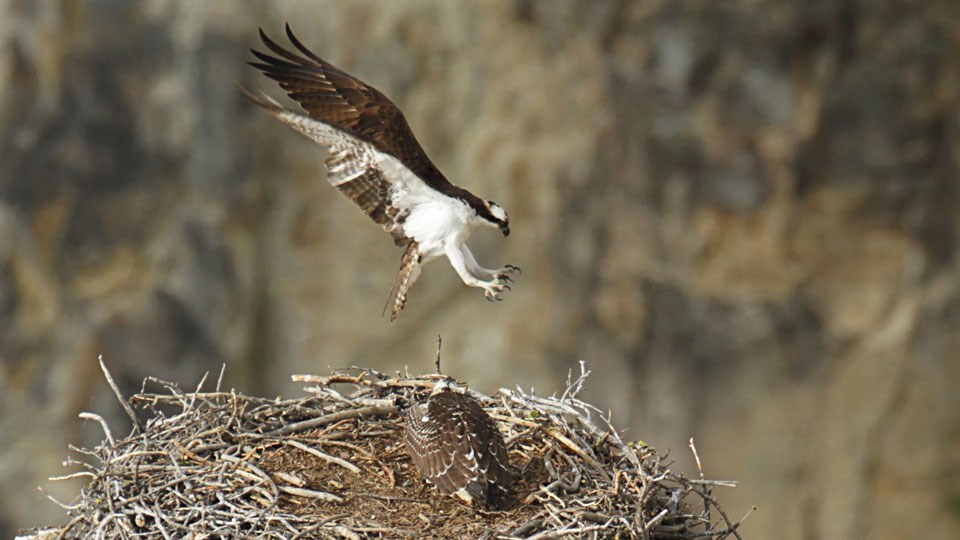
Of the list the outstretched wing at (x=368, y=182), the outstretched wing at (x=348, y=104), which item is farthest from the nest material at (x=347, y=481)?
the outstretched wing at (x=348, y=104)

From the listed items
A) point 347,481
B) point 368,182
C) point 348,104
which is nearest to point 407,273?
point 368,182

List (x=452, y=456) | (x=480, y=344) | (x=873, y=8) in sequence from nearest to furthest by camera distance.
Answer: (x=452, y=456), (x=873, y=8), (x=480, y=344)

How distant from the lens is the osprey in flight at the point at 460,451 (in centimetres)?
431

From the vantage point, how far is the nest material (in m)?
4.18

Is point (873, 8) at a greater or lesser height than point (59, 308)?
greater

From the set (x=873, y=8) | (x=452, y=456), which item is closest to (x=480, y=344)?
(x=873, y=8)

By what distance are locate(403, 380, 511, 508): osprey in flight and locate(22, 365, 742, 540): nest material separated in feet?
0.26

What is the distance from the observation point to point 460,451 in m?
4.34

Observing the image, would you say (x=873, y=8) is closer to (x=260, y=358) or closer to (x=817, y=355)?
(x=817, y=355)

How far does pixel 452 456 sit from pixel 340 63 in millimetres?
3608

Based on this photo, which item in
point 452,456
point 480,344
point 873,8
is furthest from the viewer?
point 480,344

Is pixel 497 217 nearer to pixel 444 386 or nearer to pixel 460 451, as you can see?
pixel 444 386

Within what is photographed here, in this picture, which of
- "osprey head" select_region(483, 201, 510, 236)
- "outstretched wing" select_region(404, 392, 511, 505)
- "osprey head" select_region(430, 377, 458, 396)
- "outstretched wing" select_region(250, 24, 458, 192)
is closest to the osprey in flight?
"outstretched wing" select_region(404, 392, 511, 505)

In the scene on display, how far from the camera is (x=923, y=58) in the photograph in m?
7.22
